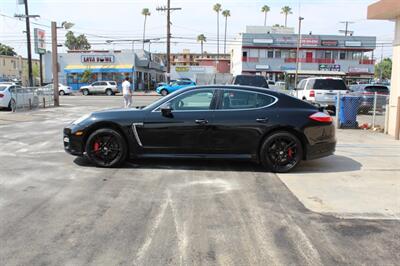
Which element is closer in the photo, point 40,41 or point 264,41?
point 40,41

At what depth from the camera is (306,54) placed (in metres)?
69.2

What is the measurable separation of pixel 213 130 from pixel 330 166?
2469 millimetres

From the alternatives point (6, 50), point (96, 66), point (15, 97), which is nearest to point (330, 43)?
point (96, 66)

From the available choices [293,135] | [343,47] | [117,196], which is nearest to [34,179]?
[117,196]

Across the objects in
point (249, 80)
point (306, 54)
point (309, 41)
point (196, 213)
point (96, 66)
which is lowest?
point (196, 213)

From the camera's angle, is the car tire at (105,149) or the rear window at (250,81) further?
the rear window at (250,81)

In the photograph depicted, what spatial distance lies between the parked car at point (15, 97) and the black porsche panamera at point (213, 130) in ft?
46.8

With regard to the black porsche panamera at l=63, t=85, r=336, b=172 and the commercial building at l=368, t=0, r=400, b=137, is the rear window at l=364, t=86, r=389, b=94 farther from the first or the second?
the black porsche panamera at l=63, t=85, r=336, b=172

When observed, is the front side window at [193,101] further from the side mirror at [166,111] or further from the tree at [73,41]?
the tree at [73,41]

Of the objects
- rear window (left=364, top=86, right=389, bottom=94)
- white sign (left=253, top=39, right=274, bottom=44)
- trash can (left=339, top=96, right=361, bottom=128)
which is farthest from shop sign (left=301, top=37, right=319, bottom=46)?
trash can (left=339, top=96, right=361, bottom=128)

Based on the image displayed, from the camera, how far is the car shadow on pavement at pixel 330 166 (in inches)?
312

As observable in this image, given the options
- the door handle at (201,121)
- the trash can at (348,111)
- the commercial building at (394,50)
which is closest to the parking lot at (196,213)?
the door handle at (201,121)

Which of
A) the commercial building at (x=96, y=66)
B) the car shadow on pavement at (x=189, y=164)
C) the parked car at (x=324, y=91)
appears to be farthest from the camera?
the commercial building at (x=96, y=66)

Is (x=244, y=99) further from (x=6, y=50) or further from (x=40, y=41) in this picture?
(x=6, y=50)
